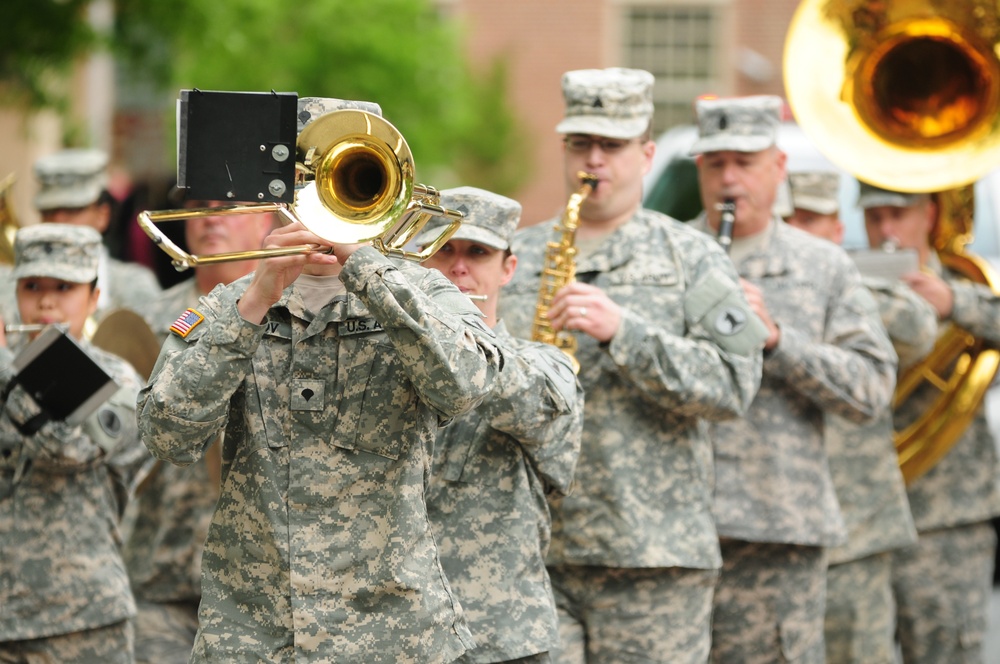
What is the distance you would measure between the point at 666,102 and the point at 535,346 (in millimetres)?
21926

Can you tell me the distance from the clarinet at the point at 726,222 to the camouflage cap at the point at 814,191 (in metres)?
1.26

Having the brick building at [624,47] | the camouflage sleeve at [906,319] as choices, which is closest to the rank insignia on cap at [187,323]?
the camouflage sleeve at [906,319]

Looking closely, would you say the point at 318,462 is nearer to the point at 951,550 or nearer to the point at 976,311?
the point at 976,311

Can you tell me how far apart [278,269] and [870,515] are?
371cm

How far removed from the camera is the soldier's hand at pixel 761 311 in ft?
20.1

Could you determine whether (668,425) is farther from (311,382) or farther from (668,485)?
(311,382)

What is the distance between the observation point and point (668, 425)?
19.3ft

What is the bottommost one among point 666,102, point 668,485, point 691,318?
point 666,102

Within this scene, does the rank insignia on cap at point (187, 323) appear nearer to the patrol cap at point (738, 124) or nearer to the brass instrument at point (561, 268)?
the brass instrument at point (561, 268)

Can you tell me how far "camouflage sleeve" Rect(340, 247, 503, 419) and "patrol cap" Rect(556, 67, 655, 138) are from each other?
183 cm

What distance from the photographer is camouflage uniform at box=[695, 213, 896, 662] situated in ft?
20.8

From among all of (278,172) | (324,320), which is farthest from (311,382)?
(278,172)

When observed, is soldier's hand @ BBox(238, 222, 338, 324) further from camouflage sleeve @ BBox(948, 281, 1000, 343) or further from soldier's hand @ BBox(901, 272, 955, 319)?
camouflage sleeve @ BBox(948, 281, 1000, 343)

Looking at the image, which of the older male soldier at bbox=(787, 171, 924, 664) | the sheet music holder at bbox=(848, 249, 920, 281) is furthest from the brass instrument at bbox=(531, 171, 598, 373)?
the sheet music holder at bbox=(848, 249, 920, 281)
